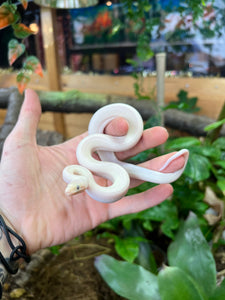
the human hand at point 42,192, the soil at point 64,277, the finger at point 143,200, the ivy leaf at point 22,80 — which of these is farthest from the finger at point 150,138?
the soil at point 64,277

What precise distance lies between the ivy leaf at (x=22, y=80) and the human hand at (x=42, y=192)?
9 cm

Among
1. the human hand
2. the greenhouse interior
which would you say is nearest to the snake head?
the greenhouse interior

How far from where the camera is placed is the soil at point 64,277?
2.95 ft

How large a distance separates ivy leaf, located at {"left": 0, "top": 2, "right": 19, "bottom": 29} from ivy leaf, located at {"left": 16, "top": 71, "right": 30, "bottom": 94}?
136mm

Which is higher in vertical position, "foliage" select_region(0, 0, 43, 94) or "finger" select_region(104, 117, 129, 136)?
"foliage" select_region(0, 0, 43, 94)

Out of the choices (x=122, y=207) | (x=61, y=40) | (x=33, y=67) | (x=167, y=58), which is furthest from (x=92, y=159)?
(x=167, y=58)

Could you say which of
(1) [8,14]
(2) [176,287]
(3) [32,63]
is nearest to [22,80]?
(3) [32,63]

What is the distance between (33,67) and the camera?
31.7 inches

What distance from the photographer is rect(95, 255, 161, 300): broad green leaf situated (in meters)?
0.68

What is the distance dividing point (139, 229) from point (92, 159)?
56 centimetres

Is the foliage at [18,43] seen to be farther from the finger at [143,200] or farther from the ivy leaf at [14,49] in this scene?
the finger at [143,200]

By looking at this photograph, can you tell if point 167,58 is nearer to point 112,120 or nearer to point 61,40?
point 61,40

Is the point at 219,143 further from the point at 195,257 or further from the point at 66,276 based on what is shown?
the point at 66,276

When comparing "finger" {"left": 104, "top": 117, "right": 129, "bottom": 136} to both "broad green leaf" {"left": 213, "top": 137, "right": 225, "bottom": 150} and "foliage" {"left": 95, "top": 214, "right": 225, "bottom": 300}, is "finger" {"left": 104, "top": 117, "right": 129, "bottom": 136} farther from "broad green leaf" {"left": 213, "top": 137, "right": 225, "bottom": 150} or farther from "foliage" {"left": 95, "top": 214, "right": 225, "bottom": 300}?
"broad green leaf" {"left": 213, "top": 137, "right": 225, "bottom": 150}
